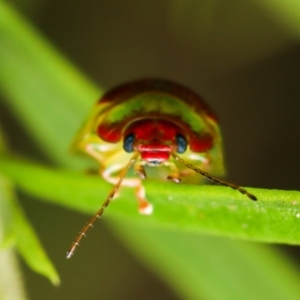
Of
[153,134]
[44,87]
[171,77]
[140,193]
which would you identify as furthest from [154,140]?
[171,77]

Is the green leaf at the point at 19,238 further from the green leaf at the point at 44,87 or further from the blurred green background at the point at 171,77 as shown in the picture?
the blurred green background at the point at 171,77

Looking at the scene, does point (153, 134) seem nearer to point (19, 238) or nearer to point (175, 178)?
point (175, 178)

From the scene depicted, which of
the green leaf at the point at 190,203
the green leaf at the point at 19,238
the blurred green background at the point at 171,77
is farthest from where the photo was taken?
the blurred green background at the point at 171,77

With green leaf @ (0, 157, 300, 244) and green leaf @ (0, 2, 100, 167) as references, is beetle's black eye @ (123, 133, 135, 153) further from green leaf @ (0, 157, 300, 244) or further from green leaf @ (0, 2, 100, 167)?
green leaf @ (0, 2, 100, 167)

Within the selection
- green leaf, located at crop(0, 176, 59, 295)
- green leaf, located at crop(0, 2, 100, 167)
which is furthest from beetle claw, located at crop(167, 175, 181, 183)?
green leaf, located at crop(0, 2, 100, 167)

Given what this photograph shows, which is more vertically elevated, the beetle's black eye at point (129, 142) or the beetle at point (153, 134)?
the beetle at point (153, 134)

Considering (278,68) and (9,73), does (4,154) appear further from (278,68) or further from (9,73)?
(278,68)

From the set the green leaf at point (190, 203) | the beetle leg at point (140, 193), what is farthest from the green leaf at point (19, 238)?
the beetle leg at point (140, 193)

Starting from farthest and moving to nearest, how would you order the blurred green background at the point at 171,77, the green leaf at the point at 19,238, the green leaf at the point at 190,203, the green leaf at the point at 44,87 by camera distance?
the blurred green background at the point at 171,77 < the green leaf at the point at 44,87 < the green leaf at the point at 19,238 < the green leaf at the point at 190,203
